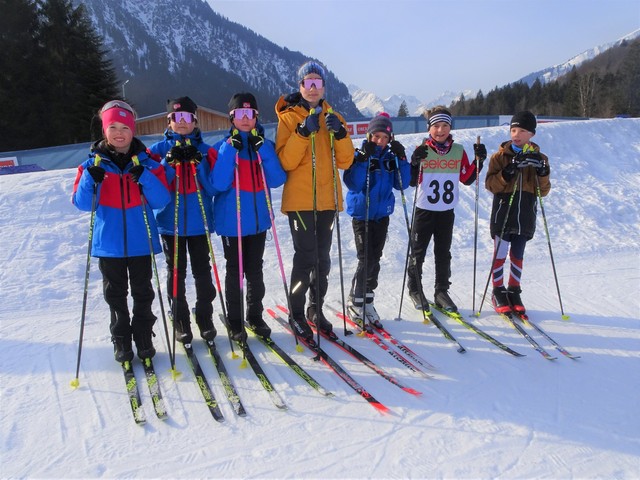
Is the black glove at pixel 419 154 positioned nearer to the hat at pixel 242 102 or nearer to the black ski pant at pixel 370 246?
the black ski pant at pixel 370 246

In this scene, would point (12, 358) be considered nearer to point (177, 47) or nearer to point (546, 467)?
point (546, 467)

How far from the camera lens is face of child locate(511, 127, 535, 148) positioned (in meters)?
4.07

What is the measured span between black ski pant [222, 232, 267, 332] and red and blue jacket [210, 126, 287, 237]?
0.10 m

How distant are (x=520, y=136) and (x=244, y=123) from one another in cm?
271

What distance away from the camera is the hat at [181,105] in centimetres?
322

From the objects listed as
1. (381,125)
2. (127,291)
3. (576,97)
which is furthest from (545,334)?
(576,97)

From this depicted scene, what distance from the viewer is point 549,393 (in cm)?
297

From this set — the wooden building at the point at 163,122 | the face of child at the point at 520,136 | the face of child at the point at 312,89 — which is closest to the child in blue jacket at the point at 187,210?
the face of child at the point at 312,89

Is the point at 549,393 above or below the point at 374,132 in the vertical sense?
below

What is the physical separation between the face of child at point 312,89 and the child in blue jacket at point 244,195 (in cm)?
43

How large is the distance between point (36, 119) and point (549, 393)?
30.0 m

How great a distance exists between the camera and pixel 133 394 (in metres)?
2.87

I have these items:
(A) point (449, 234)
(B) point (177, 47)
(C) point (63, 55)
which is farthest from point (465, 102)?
(B) point (177, 47)

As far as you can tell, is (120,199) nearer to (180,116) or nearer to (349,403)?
(180,116)
